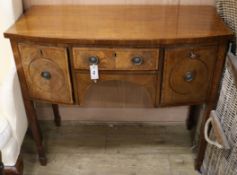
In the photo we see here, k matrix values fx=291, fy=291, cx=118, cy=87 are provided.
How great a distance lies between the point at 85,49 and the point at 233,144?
2.25ft

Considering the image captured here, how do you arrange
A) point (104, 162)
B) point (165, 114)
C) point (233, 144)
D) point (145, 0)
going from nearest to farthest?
point (233, 144) → point (145, 0) → point (104, 162) → point (165, 114)

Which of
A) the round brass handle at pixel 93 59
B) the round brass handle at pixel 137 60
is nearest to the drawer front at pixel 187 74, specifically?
the round brass handle at pixel 137 60

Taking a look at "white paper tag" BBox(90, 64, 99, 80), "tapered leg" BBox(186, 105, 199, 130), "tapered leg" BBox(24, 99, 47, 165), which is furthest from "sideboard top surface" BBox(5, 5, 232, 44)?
"tapered leg" BBox(186, 105, 199, 130)

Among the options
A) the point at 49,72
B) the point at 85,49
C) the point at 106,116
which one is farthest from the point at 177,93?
the point at 106,116

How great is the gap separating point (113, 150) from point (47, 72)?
0.69 metres

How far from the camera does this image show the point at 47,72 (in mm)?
1252

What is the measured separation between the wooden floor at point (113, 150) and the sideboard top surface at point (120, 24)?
77 centimetres

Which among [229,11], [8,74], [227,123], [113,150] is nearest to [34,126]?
[8,74]

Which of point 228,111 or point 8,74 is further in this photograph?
point 8,74

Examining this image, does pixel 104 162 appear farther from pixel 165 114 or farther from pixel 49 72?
pixel 49 72

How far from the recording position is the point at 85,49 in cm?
116

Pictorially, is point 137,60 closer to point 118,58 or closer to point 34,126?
point 118,58

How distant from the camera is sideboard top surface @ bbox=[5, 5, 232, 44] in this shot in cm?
114

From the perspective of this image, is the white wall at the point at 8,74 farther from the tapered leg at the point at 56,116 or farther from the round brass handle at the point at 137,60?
the round brass handle at the point at 137,60
